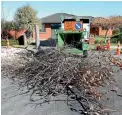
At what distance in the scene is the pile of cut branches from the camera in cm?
727

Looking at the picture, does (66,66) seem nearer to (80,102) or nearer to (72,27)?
(80,102)

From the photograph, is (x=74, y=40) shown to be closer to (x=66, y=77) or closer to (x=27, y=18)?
(x=66, y=77)

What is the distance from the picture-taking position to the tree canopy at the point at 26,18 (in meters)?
30.0

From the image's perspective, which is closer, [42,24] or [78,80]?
[78,80]

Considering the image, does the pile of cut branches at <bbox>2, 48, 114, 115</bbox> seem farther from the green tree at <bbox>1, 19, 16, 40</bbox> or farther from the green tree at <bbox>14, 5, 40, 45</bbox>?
the green tree at <bbox>14, 5, 40, 45</bbox>

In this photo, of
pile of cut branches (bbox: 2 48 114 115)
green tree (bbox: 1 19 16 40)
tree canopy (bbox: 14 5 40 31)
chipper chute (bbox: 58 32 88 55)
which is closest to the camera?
pile of cut branches (bbox: 2 48 114 115)

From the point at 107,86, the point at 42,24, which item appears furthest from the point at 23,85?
the point at 42,24

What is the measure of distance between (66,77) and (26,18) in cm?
2315

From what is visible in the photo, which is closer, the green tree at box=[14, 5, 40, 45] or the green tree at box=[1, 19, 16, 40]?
the green tree at box=[1, 19, 16, 40]

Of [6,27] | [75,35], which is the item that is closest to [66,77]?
[75,35]

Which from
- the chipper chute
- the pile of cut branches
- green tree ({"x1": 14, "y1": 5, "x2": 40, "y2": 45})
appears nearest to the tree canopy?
green tree ({"x1": 14, "y1": 5, "x2": 40, "y2": 45})

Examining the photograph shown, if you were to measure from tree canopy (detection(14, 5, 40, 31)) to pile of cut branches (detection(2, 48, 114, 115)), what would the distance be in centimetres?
2113

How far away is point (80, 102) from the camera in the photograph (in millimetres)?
6766

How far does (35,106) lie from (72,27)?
7.04 metres
